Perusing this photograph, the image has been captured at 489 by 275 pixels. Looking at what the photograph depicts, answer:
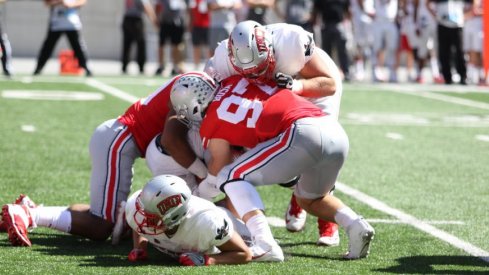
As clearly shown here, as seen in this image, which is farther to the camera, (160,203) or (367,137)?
(367,137)

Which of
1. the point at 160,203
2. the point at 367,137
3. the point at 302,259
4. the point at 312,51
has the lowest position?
the point at 367,137

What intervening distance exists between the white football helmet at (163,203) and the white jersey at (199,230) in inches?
2.4

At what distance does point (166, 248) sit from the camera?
544 cm

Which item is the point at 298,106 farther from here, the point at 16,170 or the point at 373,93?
the point at 373,93

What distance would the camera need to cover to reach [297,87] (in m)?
5.77

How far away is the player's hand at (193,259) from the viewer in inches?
208

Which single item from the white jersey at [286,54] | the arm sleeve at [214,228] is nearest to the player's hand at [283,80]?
the white jersey at [286,54]

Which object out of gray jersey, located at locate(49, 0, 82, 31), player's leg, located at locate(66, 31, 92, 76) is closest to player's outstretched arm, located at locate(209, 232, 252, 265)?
player's leg, located at locate(66, 31, 92, 76)

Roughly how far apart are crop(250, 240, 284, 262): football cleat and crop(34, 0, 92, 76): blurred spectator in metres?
12.5

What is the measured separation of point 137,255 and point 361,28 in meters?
15.2

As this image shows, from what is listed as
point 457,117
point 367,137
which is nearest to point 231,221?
point 367,137

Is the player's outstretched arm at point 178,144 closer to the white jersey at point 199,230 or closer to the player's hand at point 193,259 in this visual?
the white jersey at point 199,230

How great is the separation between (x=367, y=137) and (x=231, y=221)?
608 centimetres

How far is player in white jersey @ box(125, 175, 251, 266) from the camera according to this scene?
5188mm
